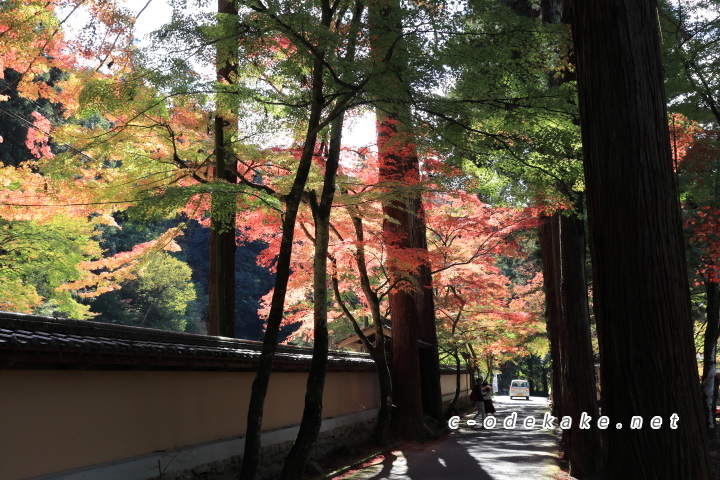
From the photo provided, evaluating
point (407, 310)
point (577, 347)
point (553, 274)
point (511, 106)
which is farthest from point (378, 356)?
point (511, 106)

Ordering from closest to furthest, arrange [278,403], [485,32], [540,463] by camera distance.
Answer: [485,32] < [278,403] < [540,463]

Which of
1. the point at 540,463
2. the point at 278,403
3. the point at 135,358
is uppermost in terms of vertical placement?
the point at 135,358

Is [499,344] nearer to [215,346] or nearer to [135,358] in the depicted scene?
[215,346]

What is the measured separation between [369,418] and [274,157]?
803 cm

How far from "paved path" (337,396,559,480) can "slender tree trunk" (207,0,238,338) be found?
403 centimetres

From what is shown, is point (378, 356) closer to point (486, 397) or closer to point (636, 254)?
point (486, 397)

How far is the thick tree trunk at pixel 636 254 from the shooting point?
171 inches

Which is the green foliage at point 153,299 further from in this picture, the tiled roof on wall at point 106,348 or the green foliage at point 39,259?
the tiled roof on wall at point 106,348

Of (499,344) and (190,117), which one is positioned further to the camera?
(499,344)

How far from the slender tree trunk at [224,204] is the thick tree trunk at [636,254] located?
20.4 feet

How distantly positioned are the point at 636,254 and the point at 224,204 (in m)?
6.98

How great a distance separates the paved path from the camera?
11797 mm

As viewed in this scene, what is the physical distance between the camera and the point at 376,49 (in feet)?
31.5

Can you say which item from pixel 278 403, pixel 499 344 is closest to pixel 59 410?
pixel 278 403
